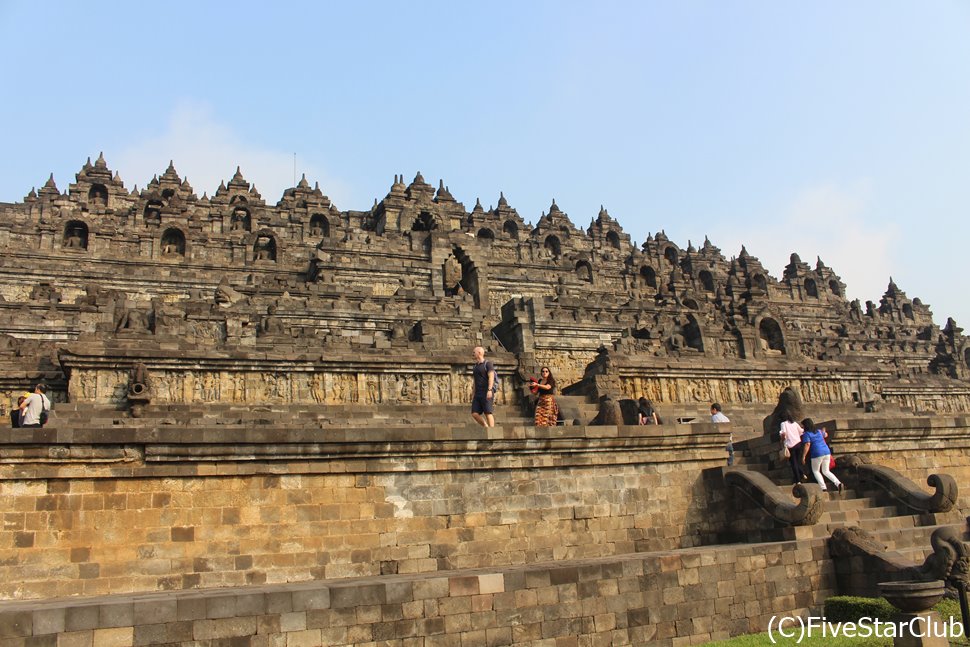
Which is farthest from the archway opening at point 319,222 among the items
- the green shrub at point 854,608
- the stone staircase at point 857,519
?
the green shrub at point 854,608

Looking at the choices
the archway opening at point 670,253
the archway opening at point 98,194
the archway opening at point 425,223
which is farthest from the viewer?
the archway opening at point 670,253

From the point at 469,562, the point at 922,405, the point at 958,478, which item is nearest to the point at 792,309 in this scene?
the point at 922,405

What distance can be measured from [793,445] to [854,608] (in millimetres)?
4886

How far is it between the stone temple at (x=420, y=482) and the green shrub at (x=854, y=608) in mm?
509

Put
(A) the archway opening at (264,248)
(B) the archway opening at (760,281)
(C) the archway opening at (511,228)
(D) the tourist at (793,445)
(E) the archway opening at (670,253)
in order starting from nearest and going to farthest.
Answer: (D) the tourist at (793,445)
(A) the archway opening at (264,248)
(B) the archway opening at (760,281)
(C) the archway opening at (511,228)
(E) the archway opening at (670,253)

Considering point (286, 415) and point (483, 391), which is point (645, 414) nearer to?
point (483, 391)

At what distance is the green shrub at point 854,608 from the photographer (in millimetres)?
10797

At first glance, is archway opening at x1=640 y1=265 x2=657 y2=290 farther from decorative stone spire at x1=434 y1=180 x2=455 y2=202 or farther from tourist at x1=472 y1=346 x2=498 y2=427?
tourist at x1=472 y1=346 x2=498 y2=427

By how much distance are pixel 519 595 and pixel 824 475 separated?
316 inches

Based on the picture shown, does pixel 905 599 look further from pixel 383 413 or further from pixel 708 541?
pixel 383 413

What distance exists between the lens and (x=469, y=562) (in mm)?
12680

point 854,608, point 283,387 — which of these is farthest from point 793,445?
point 283,387

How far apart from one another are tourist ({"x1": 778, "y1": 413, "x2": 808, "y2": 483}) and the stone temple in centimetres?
48

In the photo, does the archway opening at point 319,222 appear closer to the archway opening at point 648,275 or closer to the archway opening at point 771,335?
the archway opening at point 648,275
